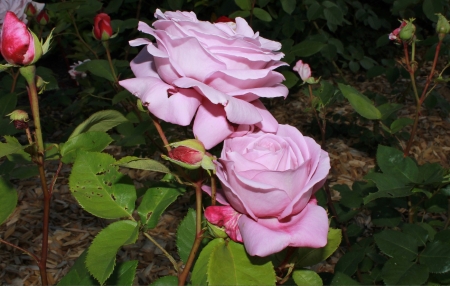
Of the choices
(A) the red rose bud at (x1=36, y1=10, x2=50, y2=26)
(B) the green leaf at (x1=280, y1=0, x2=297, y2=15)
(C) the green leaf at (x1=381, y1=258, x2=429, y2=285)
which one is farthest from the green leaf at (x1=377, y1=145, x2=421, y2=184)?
(A) the red rose bud at (x1=36, y1=10, x2=50, y2=26)

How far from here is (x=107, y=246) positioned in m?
0.50

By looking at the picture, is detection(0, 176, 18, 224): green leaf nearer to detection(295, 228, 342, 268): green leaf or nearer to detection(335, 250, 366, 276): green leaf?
detection(295, 228, 342, 268): green leaf

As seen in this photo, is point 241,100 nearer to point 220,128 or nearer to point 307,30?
point 220,128

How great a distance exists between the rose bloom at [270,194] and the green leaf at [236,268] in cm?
2

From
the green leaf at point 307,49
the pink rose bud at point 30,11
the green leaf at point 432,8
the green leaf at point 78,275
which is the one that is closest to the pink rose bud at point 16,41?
the green leaf at point 78,275

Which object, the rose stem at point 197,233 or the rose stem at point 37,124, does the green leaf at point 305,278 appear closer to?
the rose stem at point 197,233

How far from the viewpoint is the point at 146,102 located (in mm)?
446

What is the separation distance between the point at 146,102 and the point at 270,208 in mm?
153

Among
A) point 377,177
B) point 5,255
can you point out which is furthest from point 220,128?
point 5,255

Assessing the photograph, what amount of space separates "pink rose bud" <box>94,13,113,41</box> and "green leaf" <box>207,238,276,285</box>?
0.84 metres

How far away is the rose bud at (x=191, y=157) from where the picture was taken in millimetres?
429

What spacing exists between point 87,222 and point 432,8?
5.39 feet

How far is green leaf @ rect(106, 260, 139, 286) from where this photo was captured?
56 centimetres

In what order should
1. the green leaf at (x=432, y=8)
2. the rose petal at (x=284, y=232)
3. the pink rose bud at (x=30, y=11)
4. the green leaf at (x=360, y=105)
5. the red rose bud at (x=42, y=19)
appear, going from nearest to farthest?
the rose petal at (x=284, y=232)
the green leaf at (x=360, y=105)
the pink rose bud at (x=30, y=11)
the red rose bud at (x=42, y=19)
the green leaf at (x=432, y=8)
